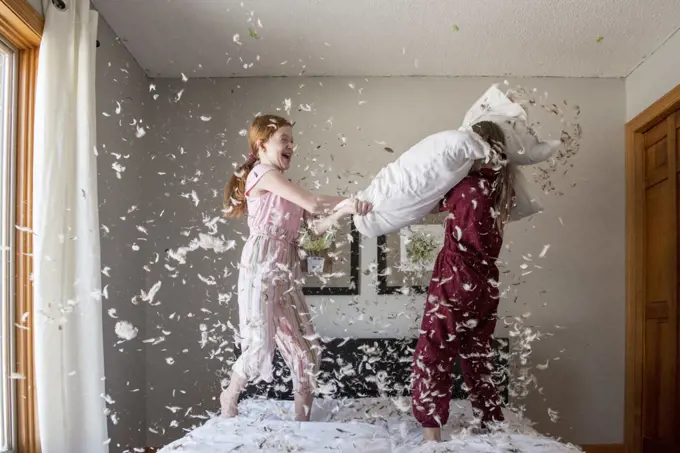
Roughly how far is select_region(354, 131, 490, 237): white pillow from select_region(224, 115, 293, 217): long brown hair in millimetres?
422

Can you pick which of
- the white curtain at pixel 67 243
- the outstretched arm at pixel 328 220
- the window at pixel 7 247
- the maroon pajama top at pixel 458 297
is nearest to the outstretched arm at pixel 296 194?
the outstretched arm at pixel 328 220

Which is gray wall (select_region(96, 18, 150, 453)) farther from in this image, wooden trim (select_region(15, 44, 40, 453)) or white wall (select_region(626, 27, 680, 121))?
white wall (select_region(626, 27, 680, 121))

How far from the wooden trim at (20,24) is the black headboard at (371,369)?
58.9 inches

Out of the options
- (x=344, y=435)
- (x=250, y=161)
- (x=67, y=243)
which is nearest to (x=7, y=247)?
(x=67, y=243)

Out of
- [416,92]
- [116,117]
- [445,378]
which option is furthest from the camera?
[416,92]

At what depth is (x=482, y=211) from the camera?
2.14 meters

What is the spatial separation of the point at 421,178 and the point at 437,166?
2.5 inches

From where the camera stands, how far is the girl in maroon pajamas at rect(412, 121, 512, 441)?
2.07m

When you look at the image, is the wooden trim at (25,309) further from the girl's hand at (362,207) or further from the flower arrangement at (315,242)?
the girl's hand at (362,207)

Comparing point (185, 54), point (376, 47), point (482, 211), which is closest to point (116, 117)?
point (185, 54)

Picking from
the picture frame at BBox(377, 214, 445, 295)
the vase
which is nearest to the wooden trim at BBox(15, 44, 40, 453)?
the vase

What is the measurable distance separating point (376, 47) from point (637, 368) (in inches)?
78.0

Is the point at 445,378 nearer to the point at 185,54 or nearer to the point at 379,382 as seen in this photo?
the point at 379,382

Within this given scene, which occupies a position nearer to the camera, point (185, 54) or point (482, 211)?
point (482, 211)
